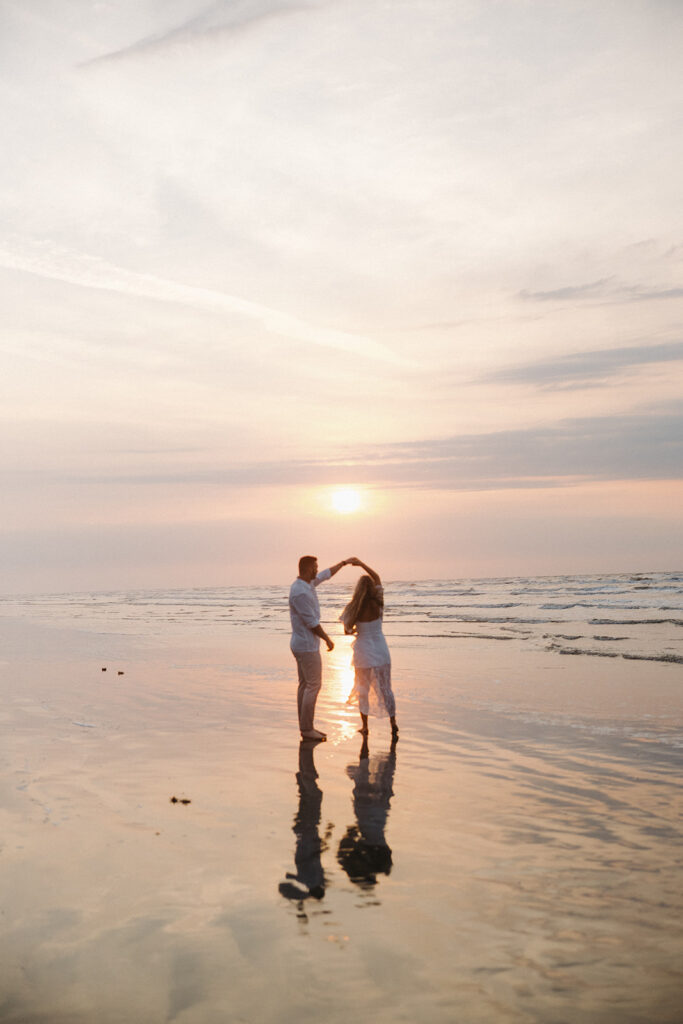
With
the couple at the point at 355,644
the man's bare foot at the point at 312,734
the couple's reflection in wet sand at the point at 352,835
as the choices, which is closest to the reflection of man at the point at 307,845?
the couple's reflection in wet sand at the point at 352,835

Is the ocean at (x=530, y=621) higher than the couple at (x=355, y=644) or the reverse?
the reverse

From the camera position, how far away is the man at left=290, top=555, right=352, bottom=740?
10.8 meters

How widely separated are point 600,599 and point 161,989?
4346 centimetres

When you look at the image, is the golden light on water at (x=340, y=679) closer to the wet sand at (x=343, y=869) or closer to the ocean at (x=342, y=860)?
the ocean at (x=342, y=860)

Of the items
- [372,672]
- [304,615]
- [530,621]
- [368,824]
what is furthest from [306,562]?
[530,621]

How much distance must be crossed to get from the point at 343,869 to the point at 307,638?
512 cm

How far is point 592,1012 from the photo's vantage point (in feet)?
13.2

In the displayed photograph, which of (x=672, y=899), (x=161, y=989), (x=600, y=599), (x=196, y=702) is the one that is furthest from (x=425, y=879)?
(x=600, y=599)

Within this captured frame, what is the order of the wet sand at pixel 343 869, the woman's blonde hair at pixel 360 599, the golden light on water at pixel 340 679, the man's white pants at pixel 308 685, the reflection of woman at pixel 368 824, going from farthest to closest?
the golden light on water at pixel 340 679
the woman's blonde hair at pixel 360 599
the man's white pants at pixel 308 685
the reflection of woman at pixel 368 824
the wet sand at pixel 343 869

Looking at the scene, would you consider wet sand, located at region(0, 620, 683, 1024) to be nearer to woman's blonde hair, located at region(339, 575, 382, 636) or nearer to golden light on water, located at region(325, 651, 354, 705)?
woman's blonde hair, located at region(339, 575, 382, 636)

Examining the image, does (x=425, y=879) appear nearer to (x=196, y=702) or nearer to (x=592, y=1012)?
(x=592, y=1012)

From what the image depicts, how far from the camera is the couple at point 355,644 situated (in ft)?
35.6

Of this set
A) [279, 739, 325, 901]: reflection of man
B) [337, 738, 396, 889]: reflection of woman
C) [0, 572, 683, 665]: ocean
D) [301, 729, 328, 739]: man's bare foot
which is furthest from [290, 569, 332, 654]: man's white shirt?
[0, 572, 683, 665]: ocean

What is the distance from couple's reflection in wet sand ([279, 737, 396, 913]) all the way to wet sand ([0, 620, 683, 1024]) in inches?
1.1
